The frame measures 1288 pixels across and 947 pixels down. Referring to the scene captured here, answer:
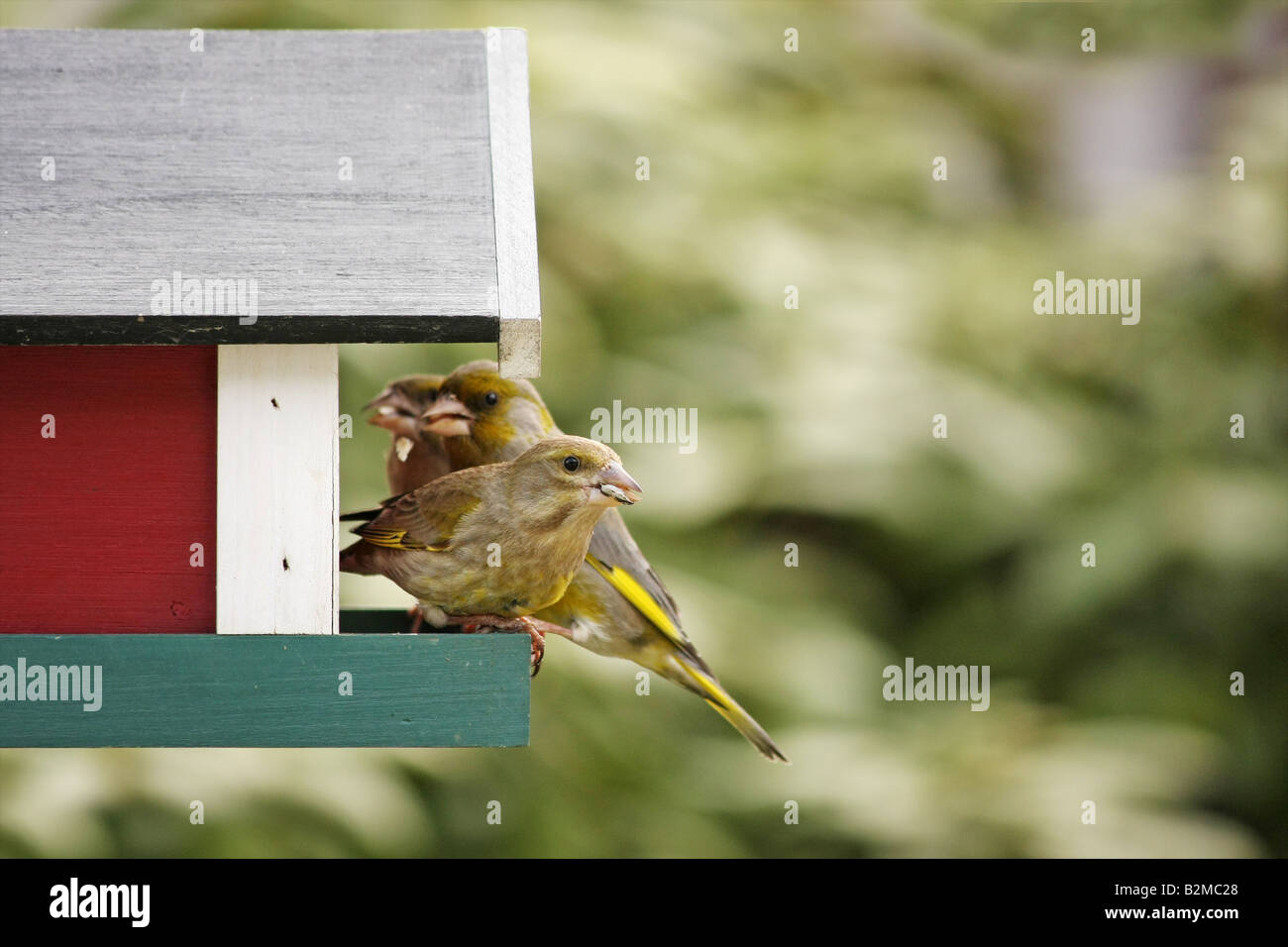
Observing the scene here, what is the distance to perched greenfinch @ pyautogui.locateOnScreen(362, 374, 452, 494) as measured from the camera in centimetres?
282

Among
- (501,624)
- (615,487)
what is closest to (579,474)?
(615,487)

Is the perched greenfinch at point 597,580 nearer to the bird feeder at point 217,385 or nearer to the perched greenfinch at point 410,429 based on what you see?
the perched greenfinch at point 410,429

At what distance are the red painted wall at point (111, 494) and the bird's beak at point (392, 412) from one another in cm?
54

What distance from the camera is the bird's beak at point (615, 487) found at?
2277 millimetres

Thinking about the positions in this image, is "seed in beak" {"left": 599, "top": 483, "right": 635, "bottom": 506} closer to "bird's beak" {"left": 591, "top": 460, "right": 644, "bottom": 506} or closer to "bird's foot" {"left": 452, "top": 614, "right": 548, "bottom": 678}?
"bird's beak" {"left": 591, "top": 460, "right": 644, "bottom": 506}

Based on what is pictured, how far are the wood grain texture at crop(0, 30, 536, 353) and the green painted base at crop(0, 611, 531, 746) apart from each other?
51 centimetres

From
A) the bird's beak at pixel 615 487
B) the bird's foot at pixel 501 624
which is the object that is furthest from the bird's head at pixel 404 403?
the bird's beak at pixel 615 487

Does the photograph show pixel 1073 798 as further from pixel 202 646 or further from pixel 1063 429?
pixel 202 646

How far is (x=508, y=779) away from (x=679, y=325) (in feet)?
5.94

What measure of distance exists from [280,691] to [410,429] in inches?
32.1

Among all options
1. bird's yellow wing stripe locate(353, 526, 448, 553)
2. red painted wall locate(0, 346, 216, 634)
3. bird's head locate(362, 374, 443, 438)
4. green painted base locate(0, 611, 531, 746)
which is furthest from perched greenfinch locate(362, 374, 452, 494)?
green painted base locate(0, 611, 531, 746)

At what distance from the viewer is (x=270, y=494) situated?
88.7 inches
